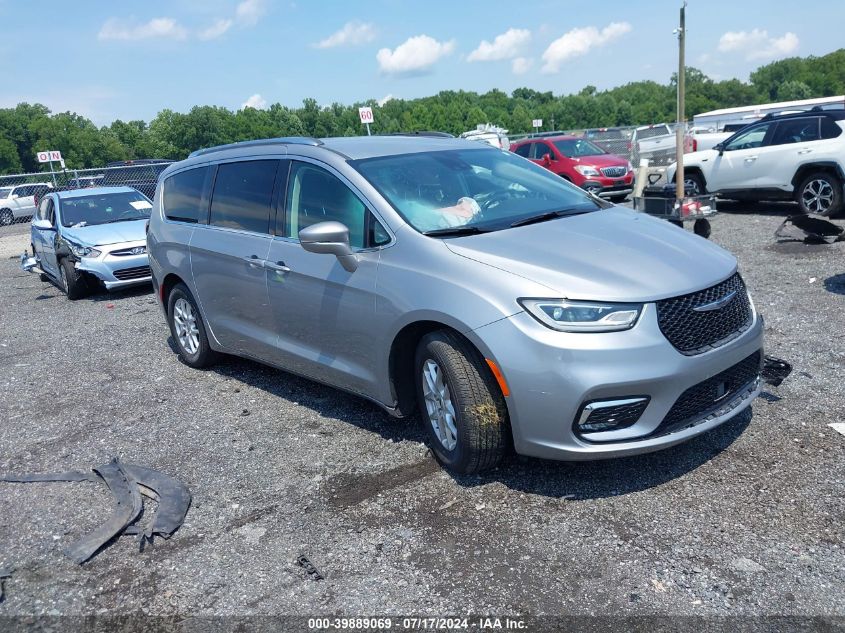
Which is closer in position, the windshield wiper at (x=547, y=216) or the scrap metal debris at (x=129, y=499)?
the scrap metal debris at (x=129, y=499)

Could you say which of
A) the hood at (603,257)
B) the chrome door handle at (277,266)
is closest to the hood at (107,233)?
the chrome door handle at (277,266)

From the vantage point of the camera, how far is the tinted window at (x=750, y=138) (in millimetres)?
12461

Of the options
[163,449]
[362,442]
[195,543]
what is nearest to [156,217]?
[163,449]

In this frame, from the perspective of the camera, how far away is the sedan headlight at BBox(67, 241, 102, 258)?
35.1 feet

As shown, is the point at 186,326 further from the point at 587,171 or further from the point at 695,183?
the point at 587,171

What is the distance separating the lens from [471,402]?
3697mm

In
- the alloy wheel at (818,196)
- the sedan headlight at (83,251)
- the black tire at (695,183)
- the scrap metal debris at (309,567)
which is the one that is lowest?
the scrap metal debris at (309,567)

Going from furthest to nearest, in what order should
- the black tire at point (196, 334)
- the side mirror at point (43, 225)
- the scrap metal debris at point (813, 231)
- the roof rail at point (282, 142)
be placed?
the side mirror at point (43, 225)
the scrap metal debris at point (813, 231)
the black tire at point (196, 334)
the roof rail at point (282, 142)

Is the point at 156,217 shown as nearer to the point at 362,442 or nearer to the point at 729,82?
the point at 362,442

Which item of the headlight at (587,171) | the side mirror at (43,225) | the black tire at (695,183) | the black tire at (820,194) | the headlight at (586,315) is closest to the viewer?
the headlight at (586,315)

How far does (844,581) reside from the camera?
9.59 feet

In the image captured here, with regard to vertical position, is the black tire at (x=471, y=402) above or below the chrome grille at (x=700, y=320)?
below

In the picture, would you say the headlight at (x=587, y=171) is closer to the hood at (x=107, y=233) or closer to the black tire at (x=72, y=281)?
the hood at (x=107, y=233)

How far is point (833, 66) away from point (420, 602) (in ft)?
479
